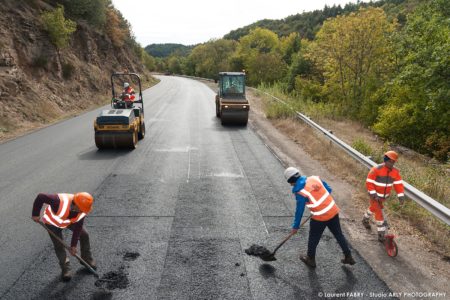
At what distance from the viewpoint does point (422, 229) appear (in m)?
6.68

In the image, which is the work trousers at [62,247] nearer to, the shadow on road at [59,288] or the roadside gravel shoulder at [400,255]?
the shadow on road at [59,288]

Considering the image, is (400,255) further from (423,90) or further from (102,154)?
(423,90)

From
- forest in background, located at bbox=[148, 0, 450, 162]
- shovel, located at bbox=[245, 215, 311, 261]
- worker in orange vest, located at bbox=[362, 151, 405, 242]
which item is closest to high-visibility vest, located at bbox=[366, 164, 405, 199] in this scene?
worker in orange vest, located at bbox=[362, 151, 405, 242]

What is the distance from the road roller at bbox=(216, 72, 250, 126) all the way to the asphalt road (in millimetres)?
4331

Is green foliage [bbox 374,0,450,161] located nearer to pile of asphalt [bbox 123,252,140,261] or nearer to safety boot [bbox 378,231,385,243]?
safety boot [bbox 378,231,385,243]

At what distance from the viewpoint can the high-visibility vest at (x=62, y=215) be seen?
5031 mm

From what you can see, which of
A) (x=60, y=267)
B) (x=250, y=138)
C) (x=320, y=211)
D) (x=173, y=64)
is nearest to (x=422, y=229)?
(x=320, y=211)

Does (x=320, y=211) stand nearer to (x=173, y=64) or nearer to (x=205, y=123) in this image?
(x=205, y=123)

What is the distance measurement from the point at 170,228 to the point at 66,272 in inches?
80.8

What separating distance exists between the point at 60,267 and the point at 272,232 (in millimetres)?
3696

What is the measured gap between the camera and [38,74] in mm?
22281

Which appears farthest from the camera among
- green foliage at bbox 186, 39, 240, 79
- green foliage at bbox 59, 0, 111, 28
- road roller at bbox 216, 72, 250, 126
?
green foliage at bbox 186, 39, 240, 79

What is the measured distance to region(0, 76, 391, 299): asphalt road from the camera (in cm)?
502

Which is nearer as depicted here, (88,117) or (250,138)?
(250,138)
